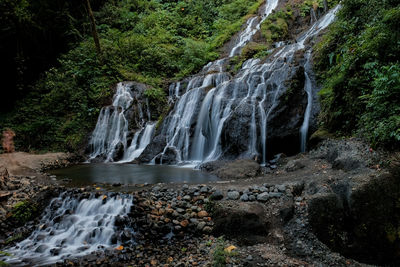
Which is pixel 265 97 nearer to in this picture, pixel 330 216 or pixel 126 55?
pixel 330 216

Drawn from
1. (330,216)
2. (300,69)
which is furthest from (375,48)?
(330,216)

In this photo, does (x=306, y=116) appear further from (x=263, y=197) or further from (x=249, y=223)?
(x=249, y=223)

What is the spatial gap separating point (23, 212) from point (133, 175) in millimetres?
3320

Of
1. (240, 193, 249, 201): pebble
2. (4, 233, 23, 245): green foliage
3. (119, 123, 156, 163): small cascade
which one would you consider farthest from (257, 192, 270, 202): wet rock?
(119, 123, 156, 163): small cascade

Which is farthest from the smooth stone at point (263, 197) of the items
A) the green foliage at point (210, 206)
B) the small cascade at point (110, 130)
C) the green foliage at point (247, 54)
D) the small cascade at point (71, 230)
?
the green foliage at point (247, 54)

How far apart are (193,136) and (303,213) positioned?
7012mm

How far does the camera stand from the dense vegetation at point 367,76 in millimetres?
4766

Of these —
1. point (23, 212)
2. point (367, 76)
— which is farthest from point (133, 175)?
point (367, 76)

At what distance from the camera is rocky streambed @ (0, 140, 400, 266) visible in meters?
3.62

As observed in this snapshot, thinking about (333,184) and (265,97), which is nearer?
(333,184)

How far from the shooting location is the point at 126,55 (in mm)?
17984

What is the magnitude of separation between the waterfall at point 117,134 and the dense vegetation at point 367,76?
868 centimetres

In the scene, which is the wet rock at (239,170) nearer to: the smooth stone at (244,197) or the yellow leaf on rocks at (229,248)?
the smooth stone at (244,197)

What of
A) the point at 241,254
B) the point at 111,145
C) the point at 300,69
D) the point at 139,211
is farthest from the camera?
the point at 111,145
